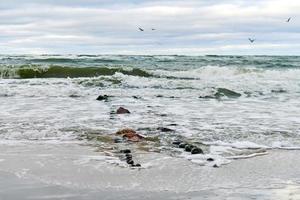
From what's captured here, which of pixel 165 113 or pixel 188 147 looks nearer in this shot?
pixel 188 147

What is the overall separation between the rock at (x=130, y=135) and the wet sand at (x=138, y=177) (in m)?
0.96

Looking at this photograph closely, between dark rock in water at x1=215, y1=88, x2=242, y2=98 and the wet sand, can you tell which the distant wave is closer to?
dark rock in water at x1=215, y1=88, x2=242, y2=98

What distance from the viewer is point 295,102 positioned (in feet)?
43.8

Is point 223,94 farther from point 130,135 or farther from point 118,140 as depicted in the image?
point 118,140

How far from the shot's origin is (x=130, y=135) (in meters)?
7.76

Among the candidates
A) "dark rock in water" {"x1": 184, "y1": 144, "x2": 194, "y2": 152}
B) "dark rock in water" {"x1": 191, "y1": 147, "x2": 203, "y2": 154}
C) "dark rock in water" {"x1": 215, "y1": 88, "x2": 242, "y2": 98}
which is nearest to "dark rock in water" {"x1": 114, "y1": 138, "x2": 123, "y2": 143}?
"dark rock in water" {"x1": 184, "y1": 144, "x2": 194, "y2": 152}

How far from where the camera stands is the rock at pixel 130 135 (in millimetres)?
7612

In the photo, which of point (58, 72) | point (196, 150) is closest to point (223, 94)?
point (196, 150)

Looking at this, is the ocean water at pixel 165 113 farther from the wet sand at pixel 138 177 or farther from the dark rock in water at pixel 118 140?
the wet sand at pixel 138 177

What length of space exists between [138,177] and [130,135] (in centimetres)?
232

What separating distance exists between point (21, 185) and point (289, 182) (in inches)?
106

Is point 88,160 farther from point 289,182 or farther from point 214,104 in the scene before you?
point 214,104

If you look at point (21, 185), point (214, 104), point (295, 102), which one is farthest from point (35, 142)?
point (295, 102)

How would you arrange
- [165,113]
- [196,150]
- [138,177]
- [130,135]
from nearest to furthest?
[138,177]
[196,150]
[130,135]
[165,113]
